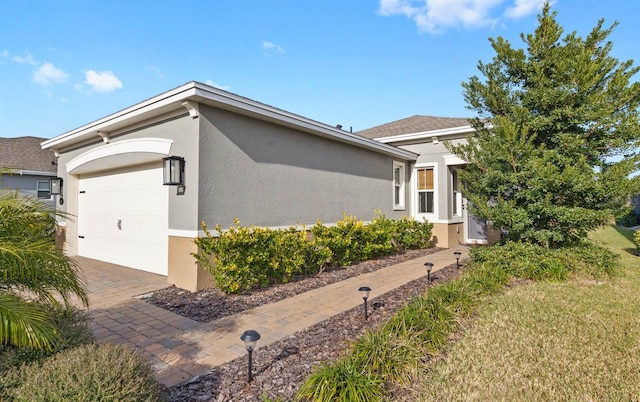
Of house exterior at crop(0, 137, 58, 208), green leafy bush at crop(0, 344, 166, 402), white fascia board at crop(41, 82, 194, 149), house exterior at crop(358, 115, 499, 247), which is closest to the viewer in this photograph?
green leafy bush at crop(0, 344, 166, 402)

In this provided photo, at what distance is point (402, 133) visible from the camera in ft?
40.2

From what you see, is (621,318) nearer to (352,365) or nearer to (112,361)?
(352,365)

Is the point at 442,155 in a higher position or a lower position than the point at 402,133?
lower

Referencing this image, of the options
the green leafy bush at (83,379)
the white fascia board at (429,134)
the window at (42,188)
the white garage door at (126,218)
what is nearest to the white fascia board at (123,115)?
the white garage door at (126,218)

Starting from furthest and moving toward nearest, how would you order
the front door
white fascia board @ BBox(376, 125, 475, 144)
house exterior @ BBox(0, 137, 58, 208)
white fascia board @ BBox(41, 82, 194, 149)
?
house exterior @ BBox(0, 137, 58, 208) → the front door → white fascia board @ BBox(376, 125, 475, 144) → white fascia board @ BBox(41, 82, 194, 149)

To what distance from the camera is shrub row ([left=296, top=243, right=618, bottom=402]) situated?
2.76 m

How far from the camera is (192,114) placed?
5922 millimetres

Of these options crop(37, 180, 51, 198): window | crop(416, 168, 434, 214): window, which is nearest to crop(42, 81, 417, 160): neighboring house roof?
crop(416, 168, 434, 214): window

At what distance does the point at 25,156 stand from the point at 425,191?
18824mm

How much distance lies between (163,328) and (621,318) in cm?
614

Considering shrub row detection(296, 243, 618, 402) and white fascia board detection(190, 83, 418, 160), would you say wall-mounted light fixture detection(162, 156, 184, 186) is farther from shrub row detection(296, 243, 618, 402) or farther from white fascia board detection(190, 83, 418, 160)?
shrub row detection(296, 243, 618, 402)

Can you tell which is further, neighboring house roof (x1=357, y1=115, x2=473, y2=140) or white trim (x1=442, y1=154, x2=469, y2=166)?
white trim (x1=442, y1=154, x2=469, y2=166)

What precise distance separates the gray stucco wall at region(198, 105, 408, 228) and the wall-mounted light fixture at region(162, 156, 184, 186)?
1.43 ft

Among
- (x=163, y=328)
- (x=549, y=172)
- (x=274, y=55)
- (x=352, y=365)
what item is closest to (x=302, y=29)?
(x=274, y=55)
